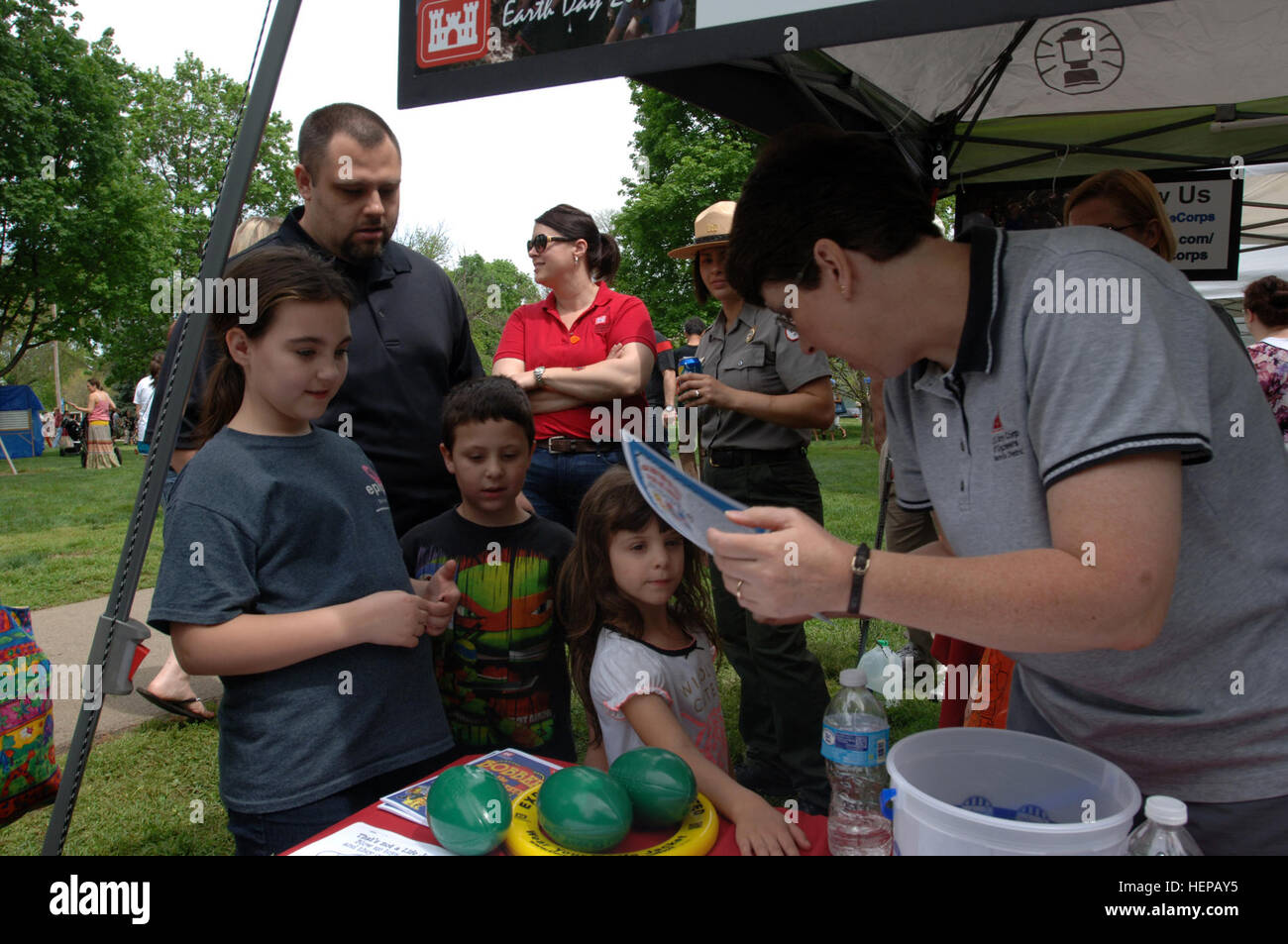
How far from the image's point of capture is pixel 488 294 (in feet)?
11.1

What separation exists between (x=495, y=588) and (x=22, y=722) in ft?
3.88

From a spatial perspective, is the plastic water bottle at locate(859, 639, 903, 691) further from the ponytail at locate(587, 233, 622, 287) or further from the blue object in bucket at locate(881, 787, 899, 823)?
the blue object in bucket at locate(881, 787, 899, 823)

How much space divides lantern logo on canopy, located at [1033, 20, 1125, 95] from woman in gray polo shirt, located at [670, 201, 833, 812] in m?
1.54

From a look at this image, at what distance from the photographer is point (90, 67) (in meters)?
19.7

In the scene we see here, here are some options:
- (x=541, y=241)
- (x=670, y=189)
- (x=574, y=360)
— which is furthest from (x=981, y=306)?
(x=670, y=189)

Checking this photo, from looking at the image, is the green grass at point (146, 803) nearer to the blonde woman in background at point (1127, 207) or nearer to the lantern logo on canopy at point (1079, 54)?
the blonde woman in background at point (1127, 207)

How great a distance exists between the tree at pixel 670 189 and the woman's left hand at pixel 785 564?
719 inches

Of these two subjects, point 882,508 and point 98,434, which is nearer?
point 882,508

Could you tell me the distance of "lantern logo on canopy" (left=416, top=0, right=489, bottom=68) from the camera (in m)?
1.45

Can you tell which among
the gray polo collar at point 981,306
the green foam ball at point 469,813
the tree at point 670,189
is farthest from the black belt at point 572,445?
the tree at point 670,189

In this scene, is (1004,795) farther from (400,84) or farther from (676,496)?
(400,84)
